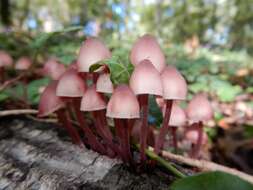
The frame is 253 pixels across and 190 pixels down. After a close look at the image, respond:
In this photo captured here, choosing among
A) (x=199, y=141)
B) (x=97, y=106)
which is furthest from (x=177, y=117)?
(x=97, y=106)

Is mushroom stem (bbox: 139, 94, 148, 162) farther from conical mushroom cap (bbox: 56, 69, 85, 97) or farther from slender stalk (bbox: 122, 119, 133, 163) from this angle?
conical mushroom cap (bbox: 56, 69, 85, 97)

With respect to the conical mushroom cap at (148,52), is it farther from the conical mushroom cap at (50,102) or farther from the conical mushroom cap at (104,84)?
the conical mushroom cap at (50,102)

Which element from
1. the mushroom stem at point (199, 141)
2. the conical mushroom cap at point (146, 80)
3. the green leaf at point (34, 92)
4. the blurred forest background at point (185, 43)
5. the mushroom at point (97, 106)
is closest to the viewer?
the conical mushroom cap at point (146, 80)

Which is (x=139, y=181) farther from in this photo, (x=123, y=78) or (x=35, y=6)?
(x=35, y=6)

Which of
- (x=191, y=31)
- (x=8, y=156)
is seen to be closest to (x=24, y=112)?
(x=8, y=156)

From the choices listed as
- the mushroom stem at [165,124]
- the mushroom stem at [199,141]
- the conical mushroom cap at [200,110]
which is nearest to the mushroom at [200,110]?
the conical mushroom cap at [200,110]

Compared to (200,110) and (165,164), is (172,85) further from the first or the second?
(200,110)
